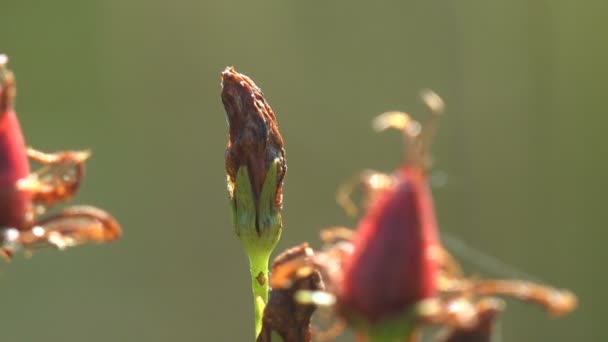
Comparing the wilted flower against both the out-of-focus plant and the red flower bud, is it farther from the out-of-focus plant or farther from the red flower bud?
the red flower bud

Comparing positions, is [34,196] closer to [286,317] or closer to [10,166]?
[10,166]

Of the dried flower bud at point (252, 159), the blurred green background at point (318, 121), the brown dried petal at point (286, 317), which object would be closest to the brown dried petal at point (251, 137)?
the dried flower bud at point (252, 159)

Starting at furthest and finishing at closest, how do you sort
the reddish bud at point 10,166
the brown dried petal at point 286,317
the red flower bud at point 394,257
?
1. the brown dried petal at point 286,317
2. the reddish bud at point 10,166
3. the red flower bud at point 394,257

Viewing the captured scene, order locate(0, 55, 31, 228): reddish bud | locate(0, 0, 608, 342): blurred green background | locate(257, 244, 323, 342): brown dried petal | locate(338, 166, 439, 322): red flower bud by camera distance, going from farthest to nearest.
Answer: locate(0, 0, 608, 342): blurred green background, locate(257, 244, 323, 342): brown dried petal, locate(0, 55, 31, 228): reddish bud, locate(338, 166, 439, 322): red flower bud

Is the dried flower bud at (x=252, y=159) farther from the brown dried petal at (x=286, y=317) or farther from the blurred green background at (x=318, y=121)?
the blurred green background at (x=318, y=121)

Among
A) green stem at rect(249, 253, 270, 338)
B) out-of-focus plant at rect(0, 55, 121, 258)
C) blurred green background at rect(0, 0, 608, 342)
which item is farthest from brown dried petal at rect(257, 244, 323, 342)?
blurred green background at rect(0, 0, 608, 342)

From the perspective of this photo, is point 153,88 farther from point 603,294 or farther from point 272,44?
point 603,294
